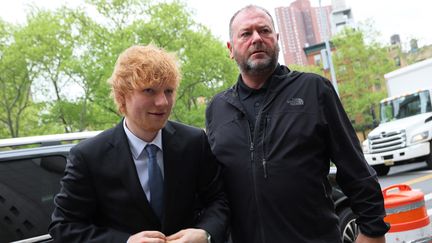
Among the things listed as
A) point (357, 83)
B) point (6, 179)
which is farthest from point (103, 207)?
point (357, 83)

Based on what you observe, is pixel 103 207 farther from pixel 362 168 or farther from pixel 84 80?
pixel 84 80

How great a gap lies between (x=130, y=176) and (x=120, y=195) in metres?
0.09

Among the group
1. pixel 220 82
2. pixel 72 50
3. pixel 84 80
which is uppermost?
pixel 72 50

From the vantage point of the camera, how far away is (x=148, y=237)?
1882mm

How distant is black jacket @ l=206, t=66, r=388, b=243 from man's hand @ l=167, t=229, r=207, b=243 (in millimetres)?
398

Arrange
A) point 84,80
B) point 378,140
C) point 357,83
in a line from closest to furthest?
point 378,140
point 84,80
point 357,83

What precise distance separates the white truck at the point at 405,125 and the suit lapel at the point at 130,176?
11.8 metres

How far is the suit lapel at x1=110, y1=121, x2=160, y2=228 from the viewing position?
1.98 m

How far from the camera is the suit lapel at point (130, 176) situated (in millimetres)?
1983

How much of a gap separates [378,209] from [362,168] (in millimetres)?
222

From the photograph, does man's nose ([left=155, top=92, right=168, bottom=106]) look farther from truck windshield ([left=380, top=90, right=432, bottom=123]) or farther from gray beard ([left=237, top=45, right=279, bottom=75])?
truck windshield ([left=380, top=90, right=432, bottom=123])

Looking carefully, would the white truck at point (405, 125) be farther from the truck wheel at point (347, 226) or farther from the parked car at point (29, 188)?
the parked car at point (29, 188)

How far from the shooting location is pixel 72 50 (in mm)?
22094

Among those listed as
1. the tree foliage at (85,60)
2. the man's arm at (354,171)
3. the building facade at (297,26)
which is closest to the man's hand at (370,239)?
the man's arm at (354,171)
